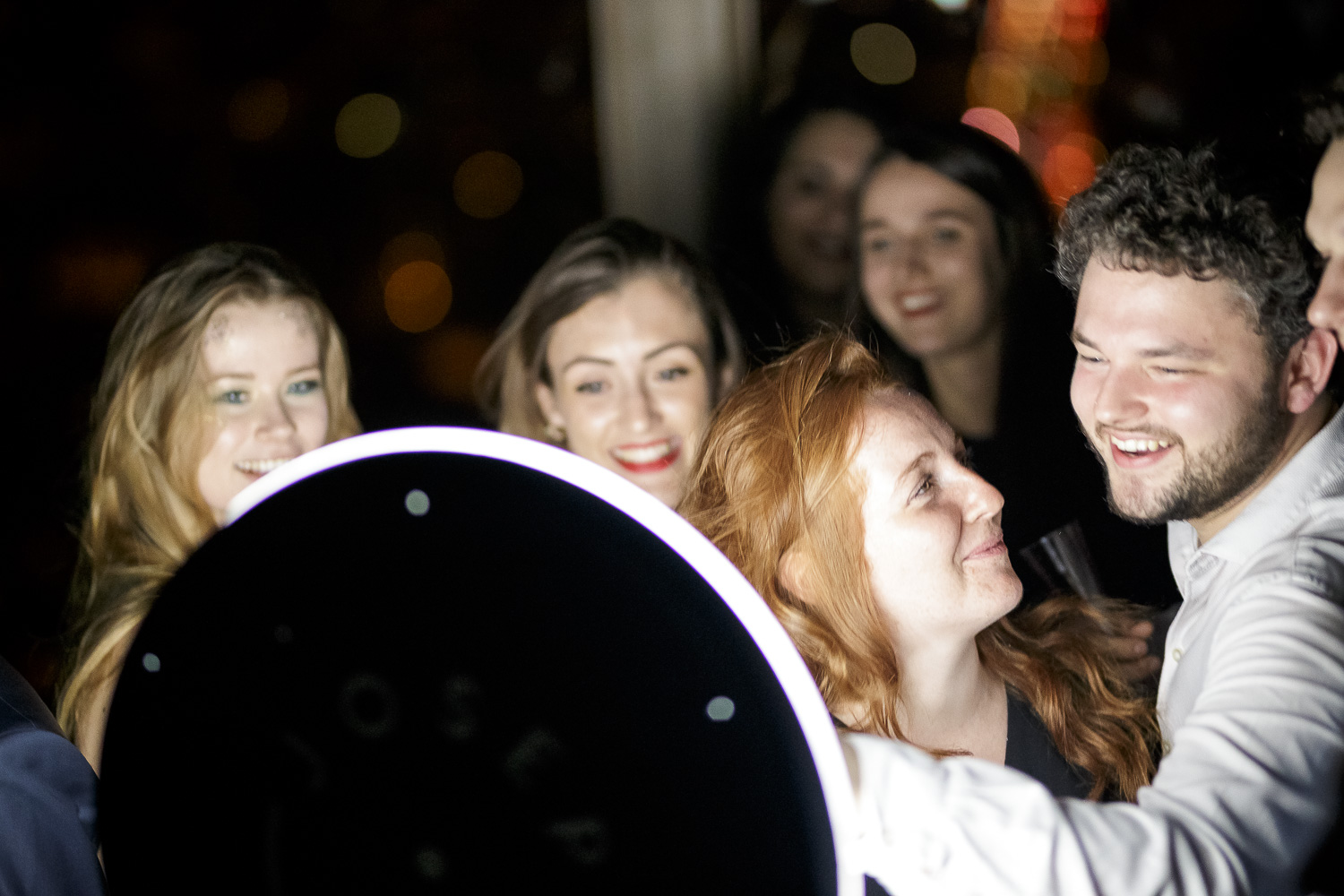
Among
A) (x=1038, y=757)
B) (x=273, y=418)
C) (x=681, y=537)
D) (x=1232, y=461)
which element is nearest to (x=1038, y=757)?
(x=1038, y=757)

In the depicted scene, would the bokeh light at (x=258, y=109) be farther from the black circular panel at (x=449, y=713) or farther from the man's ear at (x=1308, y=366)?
the man's ear at (x=1308, y=366)

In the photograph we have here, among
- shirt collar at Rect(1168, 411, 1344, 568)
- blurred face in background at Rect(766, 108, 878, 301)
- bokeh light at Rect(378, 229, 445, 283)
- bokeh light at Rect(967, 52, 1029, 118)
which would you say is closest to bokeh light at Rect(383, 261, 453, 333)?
bokeh light at Rect(378, 229, 445, 283)

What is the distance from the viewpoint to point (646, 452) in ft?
3.18

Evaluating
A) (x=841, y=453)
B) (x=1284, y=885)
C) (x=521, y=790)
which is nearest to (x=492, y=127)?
(x=841, y=453)

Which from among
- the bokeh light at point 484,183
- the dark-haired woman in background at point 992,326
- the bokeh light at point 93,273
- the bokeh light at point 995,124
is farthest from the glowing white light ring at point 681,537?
the bokeh light at point 484,183

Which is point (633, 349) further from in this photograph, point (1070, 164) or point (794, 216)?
point (1070, 164)

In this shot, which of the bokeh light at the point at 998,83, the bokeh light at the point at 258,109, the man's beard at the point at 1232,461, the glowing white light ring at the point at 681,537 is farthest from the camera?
the bokeh light at the point at 258,109

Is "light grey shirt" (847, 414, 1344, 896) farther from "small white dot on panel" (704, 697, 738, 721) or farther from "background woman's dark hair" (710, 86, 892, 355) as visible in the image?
"background woman's dark hair" (710, 86, 892, 355)

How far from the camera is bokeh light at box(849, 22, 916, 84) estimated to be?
0.94 metres

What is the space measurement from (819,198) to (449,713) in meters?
0.68

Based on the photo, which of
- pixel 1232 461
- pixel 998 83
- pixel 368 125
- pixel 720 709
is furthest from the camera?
pixel 368 125

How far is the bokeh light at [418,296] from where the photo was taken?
50.2 inches

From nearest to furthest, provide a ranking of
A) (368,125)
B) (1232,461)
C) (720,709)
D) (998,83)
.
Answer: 1. (720,709)
2. (1232,461)
3. (998,83)
4. (368,125)

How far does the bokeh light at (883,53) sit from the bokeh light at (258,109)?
71 centimetres
